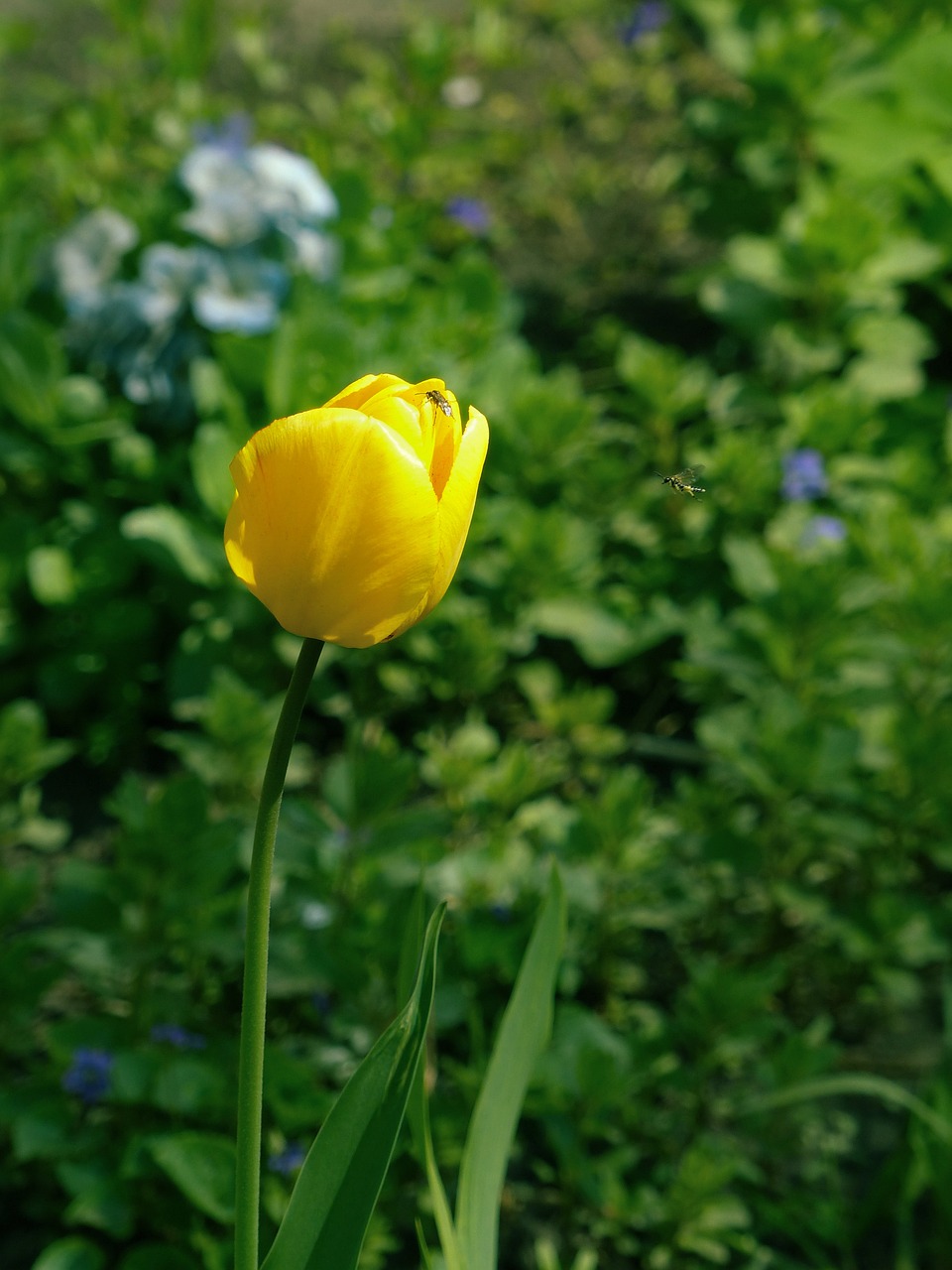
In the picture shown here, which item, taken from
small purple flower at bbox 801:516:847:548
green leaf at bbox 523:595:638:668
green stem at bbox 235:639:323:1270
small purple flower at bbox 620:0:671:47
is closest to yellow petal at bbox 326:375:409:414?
green stem at bbox 235:639:323:1270

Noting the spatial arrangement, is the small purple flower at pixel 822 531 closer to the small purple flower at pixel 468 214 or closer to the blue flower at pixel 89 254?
Result: the blue flower at pixel 89 254

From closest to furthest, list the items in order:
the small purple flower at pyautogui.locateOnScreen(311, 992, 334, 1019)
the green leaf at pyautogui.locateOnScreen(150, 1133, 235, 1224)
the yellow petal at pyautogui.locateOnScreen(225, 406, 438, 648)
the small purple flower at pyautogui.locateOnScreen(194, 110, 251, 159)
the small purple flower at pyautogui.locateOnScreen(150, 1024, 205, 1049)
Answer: the yellow petal at pyautogui.locateOnScreen(225, 406, 438, 648)
the green leaf at pyautogui.locateOnScreen(150, 1133, 235, 1224)
the small purple flower at pyautogui.locateOnScreen(150, 1024, 205, 1049)
the small purple flower at pyautogui.locateOnScreen(311, 992, 334, 1019)
the small purple flower at pyautogui.locateOnScreen(194, 110, 251, 159)

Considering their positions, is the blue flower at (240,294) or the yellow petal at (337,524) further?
the blue flower at (240,294)

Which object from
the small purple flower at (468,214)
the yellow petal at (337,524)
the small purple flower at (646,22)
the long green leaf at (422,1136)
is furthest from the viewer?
the small purple flower at (646,22)

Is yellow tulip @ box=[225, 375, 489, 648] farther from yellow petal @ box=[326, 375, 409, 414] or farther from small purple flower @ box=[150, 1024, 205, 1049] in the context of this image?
small purple flower @ box=[150, 1024, 205, 1049]

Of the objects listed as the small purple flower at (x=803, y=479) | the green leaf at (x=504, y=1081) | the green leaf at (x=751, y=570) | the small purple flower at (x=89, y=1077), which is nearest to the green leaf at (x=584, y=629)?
the green leaf at (x=751, y=570)

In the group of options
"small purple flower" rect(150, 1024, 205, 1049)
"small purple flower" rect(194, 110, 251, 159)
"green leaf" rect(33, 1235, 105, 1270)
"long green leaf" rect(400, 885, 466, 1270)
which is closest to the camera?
"long green leaf" rect(400, 885, 466, 1270)

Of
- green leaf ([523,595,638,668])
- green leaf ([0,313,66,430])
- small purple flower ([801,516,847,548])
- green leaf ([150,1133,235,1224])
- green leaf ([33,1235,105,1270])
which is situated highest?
green leaf ([0,313,66,430])
